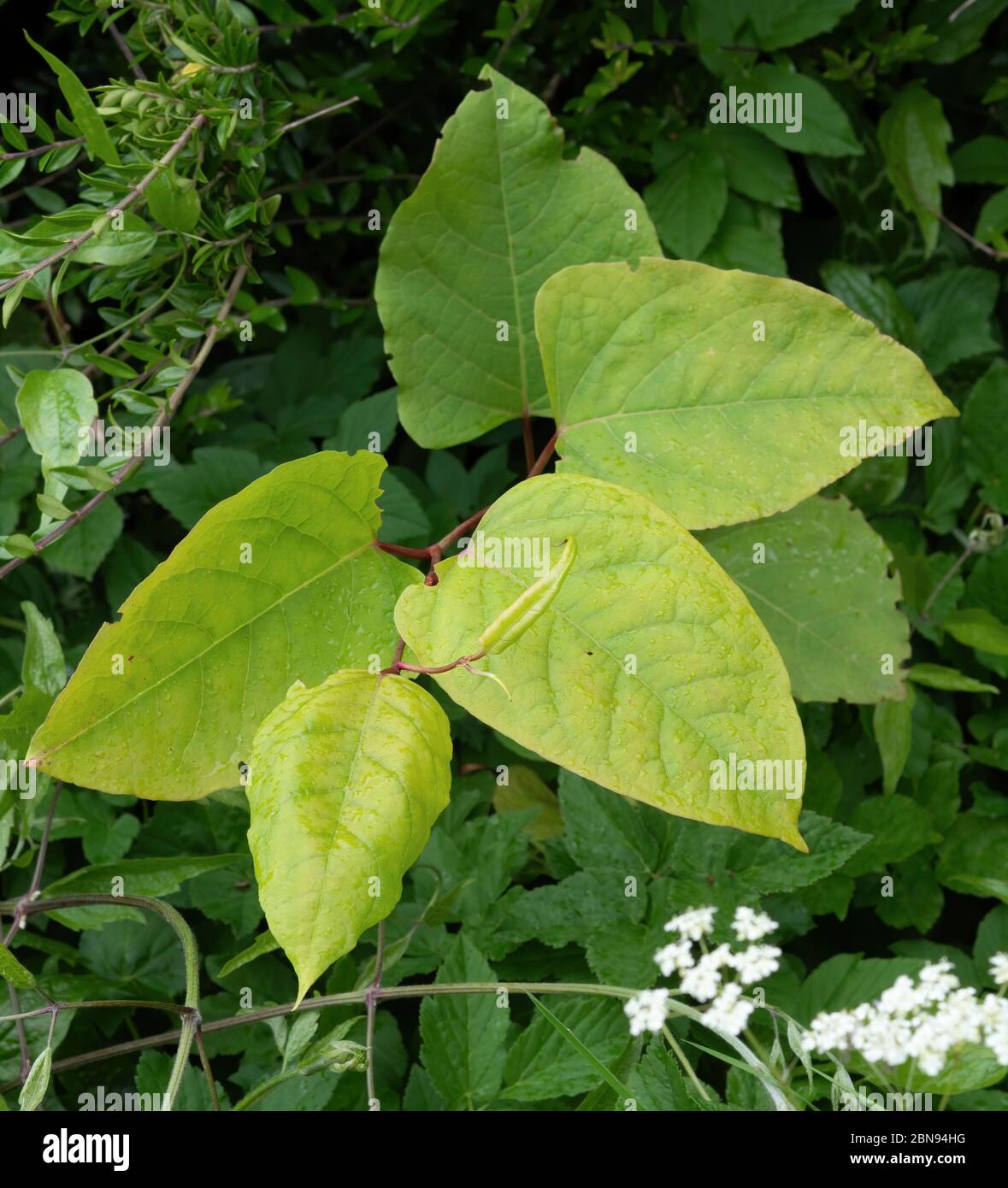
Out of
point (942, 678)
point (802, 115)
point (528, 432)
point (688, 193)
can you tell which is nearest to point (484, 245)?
point (528, 432)

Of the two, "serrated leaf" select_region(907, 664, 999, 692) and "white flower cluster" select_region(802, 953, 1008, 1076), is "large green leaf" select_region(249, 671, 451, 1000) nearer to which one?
"white flower cluster" select_region(802, 953, 1008, 1076)

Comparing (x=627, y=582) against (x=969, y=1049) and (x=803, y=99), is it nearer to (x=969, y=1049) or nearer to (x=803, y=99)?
(x=969, y=1049)

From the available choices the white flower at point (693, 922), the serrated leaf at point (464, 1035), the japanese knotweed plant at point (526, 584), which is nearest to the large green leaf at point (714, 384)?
the japanese knotweed plant at point (526, 584)

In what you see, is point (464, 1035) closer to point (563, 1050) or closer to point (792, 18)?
point (563, 1050)

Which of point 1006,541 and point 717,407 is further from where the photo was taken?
point 1006,541

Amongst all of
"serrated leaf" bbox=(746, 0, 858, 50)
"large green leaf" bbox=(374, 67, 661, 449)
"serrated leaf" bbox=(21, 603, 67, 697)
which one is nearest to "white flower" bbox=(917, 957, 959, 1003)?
"large green leaf" bbox=(374, 67, 661, 449)
